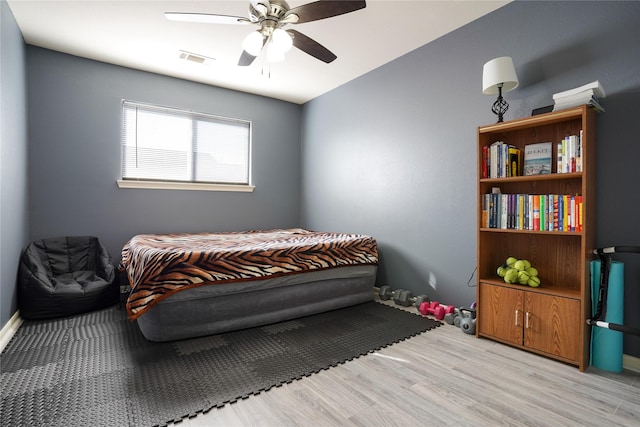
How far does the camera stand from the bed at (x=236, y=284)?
2.21 metres

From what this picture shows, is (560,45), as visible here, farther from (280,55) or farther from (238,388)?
(238,388)

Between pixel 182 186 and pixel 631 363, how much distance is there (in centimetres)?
428

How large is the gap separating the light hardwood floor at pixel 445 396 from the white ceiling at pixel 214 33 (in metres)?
2.60

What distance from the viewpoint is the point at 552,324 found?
205cm

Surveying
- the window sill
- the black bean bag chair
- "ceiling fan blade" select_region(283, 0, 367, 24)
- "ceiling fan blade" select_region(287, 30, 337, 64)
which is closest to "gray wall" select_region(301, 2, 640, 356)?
the window sill

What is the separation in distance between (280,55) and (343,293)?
2099mm

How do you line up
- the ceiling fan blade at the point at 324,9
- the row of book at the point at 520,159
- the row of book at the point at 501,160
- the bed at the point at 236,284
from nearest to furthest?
the ceiling fan blade at the point at 324,9, the row of book at the point at 520,159, the bed at the point at 236,284, the row of book at the point at 501,160

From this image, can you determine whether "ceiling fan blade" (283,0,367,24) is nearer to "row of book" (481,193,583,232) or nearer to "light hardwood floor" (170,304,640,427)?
"row of book" (481,193,583,232)

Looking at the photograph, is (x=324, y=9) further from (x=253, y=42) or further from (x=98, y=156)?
(x=98, y=156)

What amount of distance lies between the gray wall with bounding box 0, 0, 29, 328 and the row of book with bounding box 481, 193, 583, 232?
11.6 feet

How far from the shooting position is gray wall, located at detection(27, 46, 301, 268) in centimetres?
327

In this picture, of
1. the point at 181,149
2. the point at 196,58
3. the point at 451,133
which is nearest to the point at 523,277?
the point at 451,133

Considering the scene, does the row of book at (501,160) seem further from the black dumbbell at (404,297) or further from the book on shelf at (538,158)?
the black dumbbell at (404,297)

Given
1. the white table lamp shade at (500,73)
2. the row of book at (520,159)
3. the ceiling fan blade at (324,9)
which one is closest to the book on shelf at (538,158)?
the row of book at (520,159)
